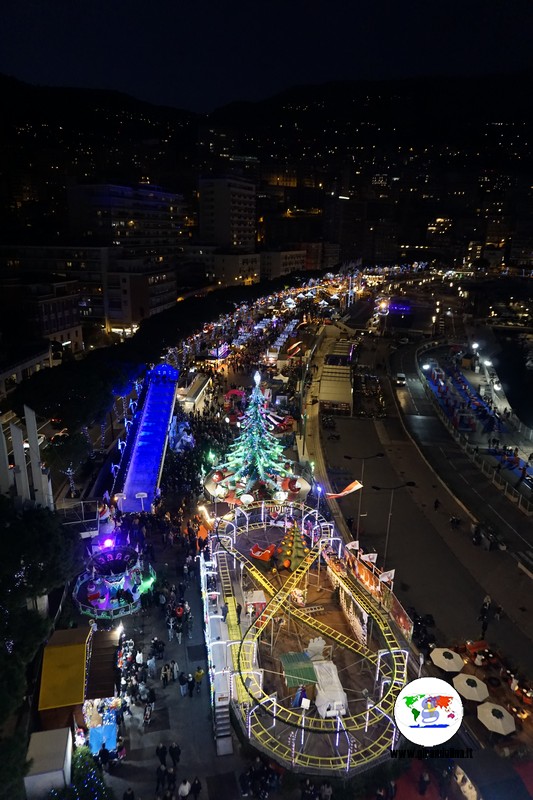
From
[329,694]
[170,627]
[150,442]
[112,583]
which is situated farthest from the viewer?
[150,442]

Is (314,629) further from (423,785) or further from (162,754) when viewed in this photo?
(162,754)

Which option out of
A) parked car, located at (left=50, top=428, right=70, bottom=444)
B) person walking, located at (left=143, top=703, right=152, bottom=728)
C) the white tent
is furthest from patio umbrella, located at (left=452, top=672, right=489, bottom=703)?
parked car, located at (left=50, top=428, right=70, bottom=444)

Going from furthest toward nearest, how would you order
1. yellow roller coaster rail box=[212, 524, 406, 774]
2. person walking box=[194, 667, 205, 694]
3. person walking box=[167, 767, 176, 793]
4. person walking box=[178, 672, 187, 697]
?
1. person walking box=[194, 667, 205, 694]
2. person walking box=[178, 672, 187, 697]
3. yellow roller coaster rail box=[212, 524, 406, 774]
4. person walking box=[167, 767, 176, 793]

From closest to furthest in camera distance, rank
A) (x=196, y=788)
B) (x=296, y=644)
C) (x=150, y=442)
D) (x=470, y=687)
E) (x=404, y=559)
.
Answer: (x=196, y=788), (x=470, y=687), (x=296, y=644), (x=404, y=559), (x=150, y=442)

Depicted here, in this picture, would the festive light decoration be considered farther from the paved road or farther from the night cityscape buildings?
the paved road

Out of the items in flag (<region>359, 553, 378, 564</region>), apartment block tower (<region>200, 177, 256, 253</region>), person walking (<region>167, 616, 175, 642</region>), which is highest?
apartment block tower (<region>200, 177, 256, 253</region>)

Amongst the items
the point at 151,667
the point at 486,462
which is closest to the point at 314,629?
the point at 151,667

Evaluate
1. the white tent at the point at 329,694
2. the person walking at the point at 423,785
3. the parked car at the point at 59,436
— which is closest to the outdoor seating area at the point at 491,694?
the person walking at the point at 423,785
